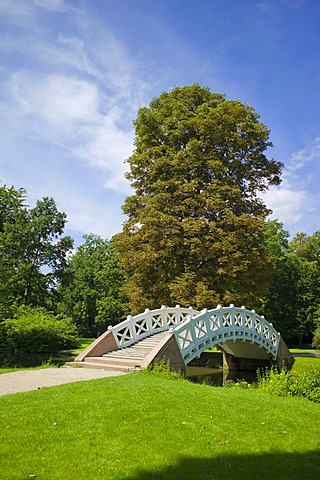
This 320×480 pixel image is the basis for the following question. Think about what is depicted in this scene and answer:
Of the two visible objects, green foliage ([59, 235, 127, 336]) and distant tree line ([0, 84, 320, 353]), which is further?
green foliage ([59, 235, 127, 336])

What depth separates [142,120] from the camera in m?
29.0

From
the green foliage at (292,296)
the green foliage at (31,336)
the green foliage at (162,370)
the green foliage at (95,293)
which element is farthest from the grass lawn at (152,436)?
the green foliage at (95,293)

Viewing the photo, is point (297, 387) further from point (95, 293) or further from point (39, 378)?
point (95, 293)

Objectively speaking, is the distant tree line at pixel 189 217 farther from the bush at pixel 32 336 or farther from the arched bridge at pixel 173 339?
the arched bridge at pixel 173 339

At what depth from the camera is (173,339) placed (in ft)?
49.3

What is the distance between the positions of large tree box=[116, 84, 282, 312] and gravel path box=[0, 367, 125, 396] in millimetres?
10965

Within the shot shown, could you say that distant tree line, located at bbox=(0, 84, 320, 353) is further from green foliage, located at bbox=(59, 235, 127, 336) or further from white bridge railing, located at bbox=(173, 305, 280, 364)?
green foliage, located at bbox=(59, 235, 127, 336)

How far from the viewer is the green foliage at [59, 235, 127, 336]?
141 feet

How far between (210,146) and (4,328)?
53.9ft

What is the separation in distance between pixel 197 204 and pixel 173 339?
11953 millimetres

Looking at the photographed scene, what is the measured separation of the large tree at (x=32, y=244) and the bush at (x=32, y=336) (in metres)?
12.4

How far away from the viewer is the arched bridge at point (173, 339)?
1464cm

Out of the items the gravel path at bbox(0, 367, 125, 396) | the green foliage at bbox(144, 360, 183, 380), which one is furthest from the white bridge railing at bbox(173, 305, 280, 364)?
the gravel path at bbox(0, 367, 125, 396)

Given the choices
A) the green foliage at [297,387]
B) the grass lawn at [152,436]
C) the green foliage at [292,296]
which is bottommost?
the grass lawn at [152,436]
